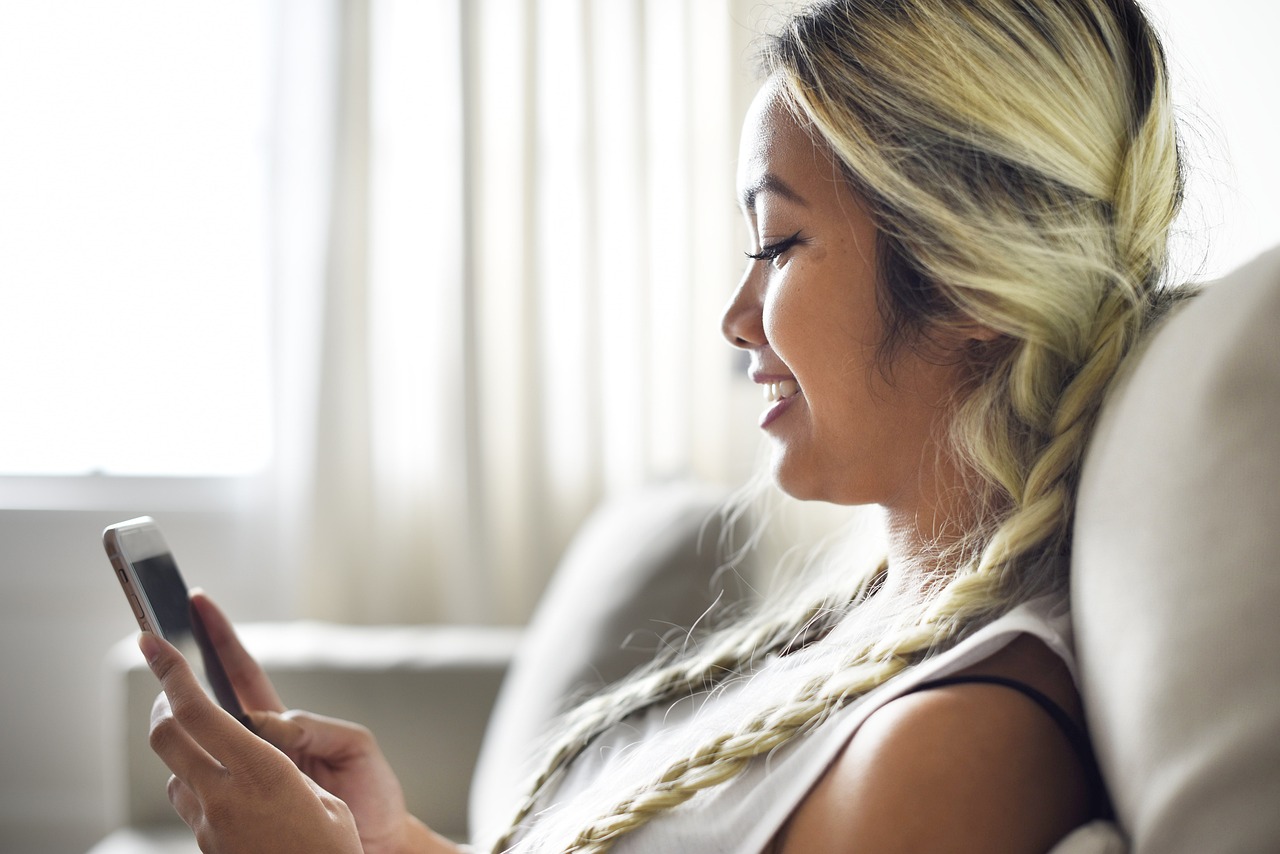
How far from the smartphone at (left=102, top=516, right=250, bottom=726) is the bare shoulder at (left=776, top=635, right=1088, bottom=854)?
0.52 metres

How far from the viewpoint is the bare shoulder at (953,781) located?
1.68 feet

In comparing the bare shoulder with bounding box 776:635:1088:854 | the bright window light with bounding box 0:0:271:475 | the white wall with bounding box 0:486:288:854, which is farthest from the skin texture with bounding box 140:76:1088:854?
the bright window light with bounding box 0:0:271:475

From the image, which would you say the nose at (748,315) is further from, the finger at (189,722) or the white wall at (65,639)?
the white wall at (65,639)

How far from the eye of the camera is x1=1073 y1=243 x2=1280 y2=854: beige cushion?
1.44 feet

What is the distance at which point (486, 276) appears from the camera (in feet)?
7.09

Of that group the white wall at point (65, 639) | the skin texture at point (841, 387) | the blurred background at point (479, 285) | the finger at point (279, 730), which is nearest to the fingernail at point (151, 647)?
the finger at point (279, 730)

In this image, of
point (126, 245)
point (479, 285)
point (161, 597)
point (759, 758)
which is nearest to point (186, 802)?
point (161, 597)

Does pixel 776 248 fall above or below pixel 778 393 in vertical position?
above

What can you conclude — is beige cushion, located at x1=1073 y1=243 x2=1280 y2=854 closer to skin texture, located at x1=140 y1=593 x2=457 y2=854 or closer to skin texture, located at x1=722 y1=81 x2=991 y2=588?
skin texture, located at x1=722 y1=81 x2=991 y2=588

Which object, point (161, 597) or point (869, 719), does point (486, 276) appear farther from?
point (869, 719)

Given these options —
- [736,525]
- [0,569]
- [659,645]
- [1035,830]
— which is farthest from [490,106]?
[1035,830]

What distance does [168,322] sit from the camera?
239 centimetres

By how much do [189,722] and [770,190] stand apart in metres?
0.54

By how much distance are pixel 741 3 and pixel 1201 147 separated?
149 cm
